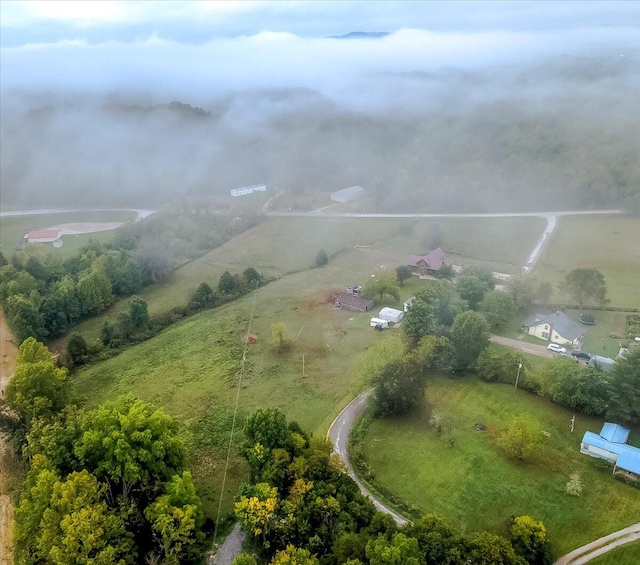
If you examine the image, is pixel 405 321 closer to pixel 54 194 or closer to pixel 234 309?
pixel 234 309

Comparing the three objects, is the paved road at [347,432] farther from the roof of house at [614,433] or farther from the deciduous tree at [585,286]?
the deciduous tree at [585,286]

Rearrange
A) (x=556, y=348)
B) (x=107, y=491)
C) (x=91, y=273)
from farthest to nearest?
(x=91, y=273)
(x=556, y=348)
(x=107, y=491)

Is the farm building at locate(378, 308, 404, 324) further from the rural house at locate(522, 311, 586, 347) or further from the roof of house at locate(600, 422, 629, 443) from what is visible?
the roof of house at locate(600, 422, 629, 443)

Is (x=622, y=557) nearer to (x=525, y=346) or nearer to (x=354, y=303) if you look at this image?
(x=525, y=346)

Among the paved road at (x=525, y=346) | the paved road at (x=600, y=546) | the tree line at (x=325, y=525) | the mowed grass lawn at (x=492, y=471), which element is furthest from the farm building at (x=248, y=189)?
the paved road at (x=600, y=546)

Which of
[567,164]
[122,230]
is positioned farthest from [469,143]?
[122,230]

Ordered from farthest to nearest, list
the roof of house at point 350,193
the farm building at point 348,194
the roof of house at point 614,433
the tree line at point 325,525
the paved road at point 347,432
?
A: the roof of house at point 350,193 < the farm building at point 348,194 < the roof of house at point 614,433 < the paved road at point 347,432 < the tree line at point 325,525

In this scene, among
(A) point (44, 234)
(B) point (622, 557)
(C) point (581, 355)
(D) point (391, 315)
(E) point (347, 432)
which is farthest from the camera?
(A) point (44, 234)

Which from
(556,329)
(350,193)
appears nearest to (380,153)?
(350,193)
